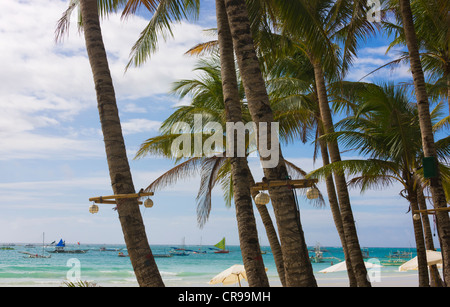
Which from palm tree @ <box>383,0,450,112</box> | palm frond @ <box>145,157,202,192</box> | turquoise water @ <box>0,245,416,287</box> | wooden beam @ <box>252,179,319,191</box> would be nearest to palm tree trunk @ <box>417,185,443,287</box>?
palm tree @ <box>383,0,450,112</box>

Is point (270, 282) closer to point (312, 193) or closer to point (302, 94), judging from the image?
point (302, 94)

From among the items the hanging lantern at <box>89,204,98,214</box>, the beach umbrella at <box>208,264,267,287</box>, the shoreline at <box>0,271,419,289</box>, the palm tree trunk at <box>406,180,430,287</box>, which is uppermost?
the hanging lantern at <box>89,204,98,214</box>

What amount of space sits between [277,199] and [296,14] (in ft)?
12.3

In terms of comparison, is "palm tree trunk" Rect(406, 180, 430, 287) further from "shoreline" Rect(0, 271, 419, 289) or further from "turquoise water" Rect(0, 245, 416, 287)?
"turquoise water" Rect(0, 245, 416, 287)

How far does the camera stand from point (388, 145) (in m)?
11.3

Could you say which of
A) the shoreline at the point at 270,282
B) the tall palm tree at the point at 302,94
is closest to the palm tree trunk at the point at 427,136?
the tall palm tree at the point at 302,94

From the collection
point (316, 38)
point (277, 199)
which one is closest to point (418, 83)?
point (316, 38)

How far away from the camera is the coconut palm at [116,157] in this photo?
539cm

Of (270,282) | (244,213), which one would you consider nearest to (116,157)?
(244,213)

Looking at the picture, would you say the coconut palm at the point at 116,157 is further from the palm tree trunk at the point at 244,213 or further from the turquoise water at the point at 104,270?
the turquoise water at the point at 104,270

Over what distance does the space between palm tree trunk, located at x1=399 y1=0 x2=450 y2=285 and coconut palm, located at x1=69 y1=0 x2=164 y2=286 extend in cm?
613

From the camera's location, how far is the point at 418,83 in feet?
32.0

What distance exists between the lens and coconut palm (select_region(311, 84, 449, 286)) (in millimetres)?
10961
